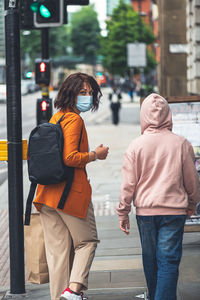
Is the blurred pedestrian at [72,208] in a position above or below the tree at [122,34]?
below

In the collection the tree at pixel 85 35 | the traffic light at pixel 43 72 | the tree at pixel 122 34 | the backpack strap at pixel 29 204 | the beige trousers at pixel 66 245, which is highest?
the tree at pixel 85 35

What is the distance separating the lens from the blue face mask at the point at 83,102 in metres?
4.80

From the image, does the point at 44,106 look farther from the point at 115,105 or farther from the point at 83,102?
the point at 115,105

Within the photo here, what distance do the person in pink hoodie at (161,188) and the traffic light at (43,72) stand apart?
636 centimetres

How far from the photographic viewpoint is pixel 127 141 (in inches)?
819

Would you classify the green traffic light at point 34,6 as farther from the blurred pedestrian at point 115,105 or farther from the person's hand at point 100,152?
the blurred pedestrian at point 115,105

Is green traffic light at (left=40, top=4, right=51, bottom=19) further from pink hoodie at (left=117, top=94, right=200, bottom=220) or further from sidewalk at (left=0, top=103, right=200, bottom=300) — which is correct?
sidewalk at (left=0, top=103, right=200, bottom=300)

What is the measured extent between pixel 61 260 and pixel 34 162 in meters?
0.76

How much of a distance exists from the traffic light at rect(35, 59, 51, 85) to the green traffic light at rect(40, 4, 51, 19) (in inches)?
194

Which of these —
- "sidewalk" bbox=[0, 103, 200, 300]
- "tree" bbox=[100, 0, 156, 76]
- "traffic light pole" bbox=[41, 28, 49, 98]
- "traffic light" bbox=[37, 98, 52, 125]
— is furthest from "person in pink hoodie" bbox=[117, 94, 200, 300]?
"tree" bbox=[100, 0, 156, 76]

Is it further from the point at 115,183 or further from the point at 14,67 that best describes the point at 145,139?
the point at 115,183

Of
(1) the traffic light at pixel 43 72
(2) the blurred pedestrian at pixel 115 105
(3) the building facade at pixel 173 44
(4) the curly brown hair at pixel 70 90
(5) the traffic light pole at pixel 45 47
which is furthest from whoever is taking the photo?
(2) the blurred pedestrian at pixel 115 105

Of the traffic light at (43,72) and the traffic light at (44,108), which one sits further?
the traffic light at (43,72)

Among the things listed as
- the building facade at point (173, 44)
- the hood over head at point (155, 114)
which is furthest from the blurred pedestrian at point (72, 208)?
the building facade at point (173, 44)
